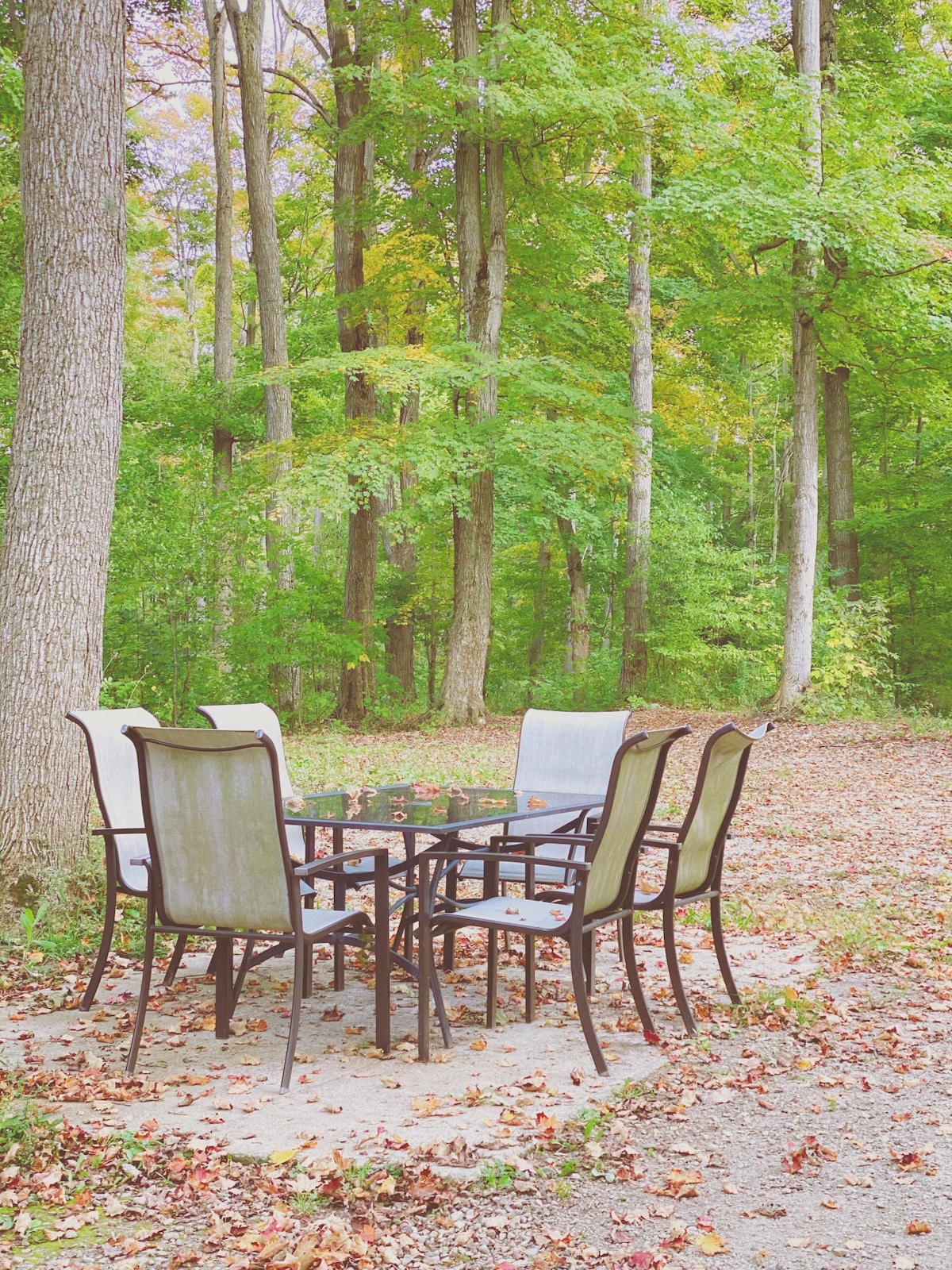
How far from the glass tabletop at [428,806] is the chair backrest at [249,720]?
394 millimetres

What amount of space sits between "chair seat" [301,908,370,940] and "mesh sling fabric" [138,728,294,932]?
0.12 meters

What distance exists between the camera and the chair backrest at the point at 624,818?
393 centimetres

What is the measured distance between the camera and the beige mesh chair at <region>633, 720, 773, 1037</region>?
434cm

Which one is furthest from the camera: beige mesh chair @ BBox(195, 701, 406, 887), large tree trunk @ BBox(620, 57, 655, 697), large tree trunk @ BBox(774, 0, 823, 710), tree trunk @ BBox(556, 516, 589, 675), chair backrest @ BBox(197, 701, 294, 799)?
tree trunk @ BBox(556, 516, 589, 675)

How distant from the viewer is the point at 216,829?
389 centimetres

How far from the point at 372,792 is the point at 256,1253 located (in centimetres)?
271

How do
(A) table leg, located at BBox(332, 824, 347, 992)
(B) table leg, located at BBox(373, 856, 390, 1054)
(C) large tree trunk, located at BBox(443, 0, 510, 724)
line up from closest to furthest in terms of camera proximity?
(B) table leg, located at BBox(373, 856, 390, 1054), (A) table leg, located at BBox(332, 824, 347, 992), (C) large tree trunk, located at BBox(443, 0, 510, 724)

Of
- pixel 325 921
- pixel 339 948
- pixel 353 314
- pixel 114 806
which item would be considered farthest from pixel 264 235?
pixel 325 921

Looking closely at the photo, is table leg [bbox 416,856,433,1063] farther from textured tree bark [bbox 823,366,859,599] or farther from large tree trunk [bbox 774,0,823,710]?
textured tree bark [bbox 823,366,859,599]

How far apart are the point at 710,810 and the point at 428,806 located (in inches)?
45.1

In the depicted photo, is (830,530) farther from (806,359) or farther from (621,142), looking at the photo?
(621,142)

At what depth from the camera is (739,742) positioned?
14.9ft

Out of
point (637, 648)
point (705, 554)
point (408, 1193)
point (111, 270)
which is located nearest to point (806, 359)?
point (705, 554)

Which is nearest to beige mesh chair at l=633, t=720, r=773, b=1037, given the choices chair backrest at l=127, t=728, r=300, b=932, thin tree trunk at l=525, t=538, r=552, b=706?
chair backrest at l=127, t=728, r=300, b=932
